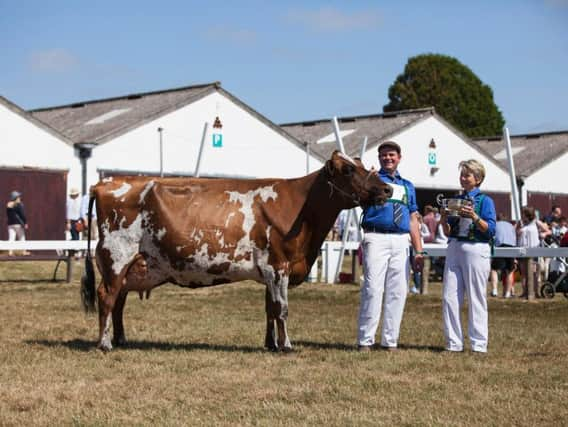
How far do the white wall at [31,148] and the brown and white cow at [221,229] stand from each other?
74.2 ft

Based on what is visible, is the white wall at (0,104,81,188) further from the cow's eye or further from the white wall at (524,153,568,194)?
the white wall at (524,153,568,194)

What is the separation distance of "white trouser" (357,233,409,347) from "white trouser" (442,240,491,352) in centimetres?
52

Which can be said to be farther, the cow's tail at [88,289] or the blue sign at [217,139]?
the blue sign at [217,139]

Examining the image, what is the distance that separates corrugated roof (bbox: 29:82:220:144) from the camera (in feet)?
115

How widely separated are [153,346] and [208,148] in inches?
1041

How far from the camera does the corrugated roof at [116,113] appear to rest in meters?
35.1

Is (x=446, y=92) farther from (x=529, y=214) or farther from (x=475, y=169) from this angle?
(x=475, y=169)

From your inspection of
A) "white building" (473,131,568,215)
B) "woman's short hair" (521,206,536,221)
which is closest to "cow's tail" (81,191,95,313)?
"woman's short hair" (521,206,536,221)

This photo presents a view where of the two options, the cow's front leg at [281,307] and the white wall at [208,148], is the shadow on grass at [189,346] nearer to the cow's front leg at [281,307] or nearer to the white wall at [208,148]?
the cow's front leg at [281,307]

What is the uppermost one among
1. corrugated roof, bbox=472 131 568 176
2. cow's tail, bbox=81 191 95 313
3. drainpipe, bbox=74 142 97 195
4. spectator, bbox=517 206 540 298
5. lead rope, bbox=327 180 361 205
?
corrugated roof, bbox=472 131 568 176

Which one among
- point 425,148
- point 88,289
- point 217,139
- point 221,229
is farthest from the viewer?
point 425,148

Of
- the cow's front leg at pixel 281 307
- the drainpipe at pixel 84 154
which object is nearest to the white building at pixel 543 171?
the drainpipe at pixel 84 154

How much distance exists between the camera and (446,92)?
77.1 m

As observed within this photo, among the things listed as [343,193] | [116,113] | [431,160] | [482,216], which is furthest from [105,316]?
[431,160]
